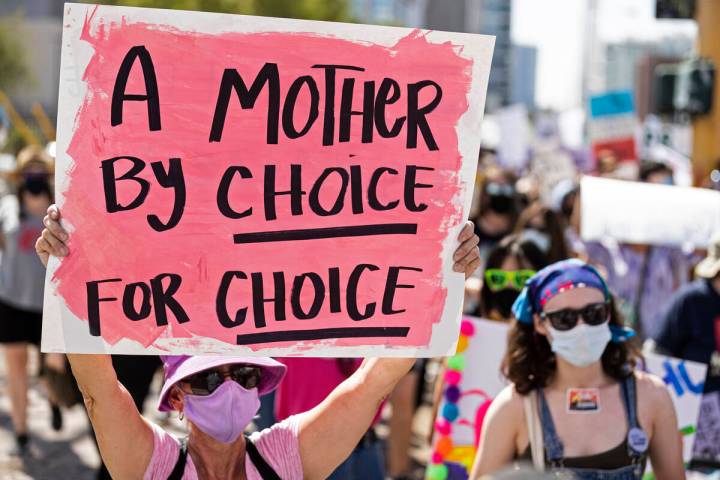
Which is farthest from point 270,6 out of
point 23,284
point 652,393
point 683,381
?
point 652,393

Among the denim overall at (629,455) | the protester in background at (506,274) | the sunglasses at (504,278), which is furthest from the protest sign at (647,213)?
the denim overall at (629,455)

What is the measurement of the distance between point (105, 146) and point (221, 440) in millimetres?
746

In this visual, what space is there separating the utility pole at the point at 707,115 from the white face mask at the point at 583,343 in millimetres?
7609

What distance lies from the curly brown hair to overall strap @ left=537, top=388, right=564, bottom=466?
0.10 m

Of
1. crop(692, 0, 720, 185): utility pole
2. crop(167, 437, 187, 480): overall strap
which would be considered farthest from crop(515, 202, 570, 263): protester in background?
crop(692, 0, 720, 185): utility pole

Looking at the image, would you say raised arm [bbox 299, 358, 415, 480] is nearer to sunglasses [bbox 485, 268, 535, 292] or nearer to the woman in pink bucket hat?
the woman in pink bucket hat

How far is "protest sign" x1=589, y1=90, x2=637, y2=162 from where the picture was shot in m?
13.7

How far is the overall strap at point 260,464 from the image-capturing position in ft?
8.68

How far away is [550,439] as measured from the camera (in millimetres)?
3186

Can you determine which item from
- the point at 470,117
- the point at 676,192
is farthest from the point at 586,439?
the point at 676,192

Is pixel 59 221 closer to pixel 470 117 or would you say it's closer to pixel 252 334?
pixel 252 334

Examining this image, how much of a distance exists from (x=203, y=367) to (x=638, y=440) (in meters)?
1.28

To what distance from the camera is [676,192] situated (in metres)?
6.32

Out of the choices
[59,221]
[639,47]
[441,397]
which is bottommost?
[441,397]
